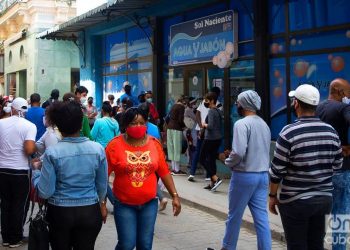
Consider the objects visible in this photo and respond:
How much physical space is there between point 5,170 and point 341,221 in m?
3.77

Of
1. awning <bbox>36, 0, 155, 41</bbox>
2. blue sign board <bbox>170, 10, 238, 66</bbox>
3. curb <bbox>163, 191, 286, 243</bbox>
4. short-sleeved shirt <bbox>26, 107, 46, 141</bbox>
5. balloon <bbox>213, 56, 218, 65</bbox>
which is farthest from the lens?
awning <bbox>36, 0, 155, 41</bbox>

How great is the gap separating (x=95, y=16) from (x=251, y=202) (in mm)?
A: 11121

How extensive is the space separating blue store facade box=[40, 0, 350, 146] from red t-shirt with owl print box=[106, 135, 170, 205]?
550cm

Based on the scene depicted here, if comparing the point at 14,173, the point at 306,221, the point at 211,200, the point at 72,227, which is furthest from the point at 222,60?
the point at 72,227

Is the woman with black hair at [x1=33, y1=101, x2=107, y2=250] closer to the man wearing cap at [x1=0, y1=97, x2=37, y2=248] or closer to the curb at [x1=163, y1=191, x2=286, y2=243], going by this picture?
the man wearing cap at [x1=0, y1=97, x2=37, y2=248]

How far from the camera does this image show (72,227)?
12.2ft

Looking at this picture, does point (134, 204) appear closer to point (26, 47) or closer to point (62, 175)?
point (62, 175)

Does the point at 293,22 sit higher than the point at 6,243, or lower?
higher

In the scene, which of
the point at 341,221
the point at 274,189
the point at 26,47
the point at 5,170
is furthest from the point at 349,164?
the point at 26,47

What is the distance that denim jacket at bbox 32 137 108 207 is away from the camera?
3.71m

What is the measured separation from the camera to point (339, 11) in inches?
349

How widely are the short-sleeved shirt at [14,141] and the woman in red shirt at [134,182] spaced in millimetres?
2061

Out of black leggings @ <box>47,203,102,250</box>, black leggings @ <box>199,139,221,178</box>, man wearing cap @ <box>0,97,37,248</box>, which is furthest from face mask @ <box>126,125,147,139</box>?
black leggings @ <box>199,139,221,178</box>

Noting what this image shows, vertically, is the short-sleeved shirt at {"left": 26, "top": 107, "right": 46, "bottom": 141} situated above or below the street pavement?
above
